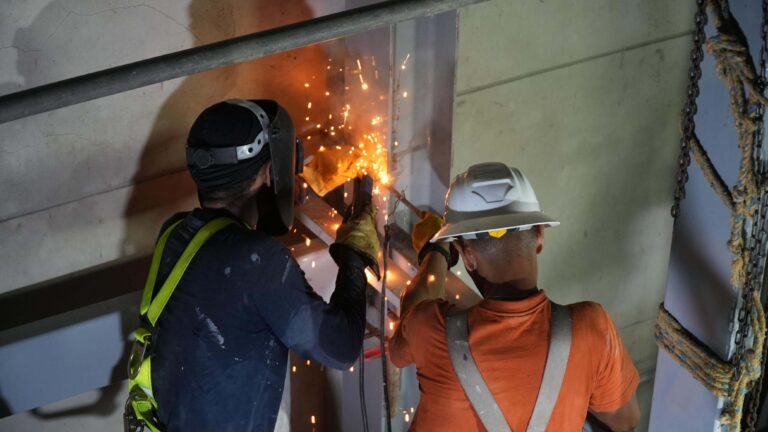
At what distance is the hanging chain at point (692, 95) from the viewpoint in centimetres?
309

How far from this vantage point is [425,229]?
362cm

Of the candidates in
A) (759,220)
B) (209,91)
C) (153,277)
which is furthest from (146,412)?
(759,220)

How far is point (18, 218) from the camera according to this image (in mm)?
3574

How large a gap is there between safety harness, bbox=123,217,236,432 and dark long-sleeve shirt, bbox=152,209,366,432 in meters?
0.02

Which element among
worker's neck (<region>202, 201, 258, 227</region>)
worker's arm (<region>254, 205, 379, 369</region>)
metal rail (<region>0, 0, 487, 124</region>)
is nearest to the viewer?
metal rail (<region>0, 0, 487, 124</region>)

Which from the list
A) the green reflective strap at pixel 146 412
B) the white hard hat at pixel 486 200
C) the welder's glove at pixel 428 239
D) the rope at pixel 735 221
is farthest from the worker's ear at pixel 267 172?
the rope at pixel 735 221

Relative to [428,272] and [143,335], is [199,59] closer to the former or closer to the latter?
A: [143,335]

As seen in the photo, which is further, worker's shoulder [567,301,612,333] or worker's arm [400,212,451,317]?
worker's arm [400,212,451,317]

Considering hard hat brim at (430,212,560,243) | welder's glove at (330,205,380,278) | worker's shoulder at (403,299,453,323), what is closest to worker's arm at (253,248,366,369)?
worker's shoulder at (403,299,453,323)

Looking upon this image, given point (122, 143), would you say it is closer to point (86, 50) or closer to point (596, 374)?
point (86, 50)

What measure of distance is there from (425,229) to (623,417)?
40.8 inches

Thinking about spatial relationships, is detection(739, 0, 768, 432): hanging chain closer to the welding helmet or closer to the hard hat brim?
the hard hat brim

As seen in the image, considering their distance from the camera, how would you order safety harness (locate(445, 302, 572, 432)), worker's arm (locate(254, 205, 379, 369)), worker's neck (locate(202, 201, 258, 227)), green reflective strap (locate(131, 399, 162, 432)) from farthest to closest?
green reflective strap (locate(131, 399, 162, 432)) → worker's neck (locate(202, 201, 258, 227)) → worker's arm (locate(254, 205, 379, 369)) → safety harness (locate(445, 302, 572, 432))

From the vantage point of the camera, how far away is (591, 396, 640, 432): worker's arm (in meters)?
2.98
